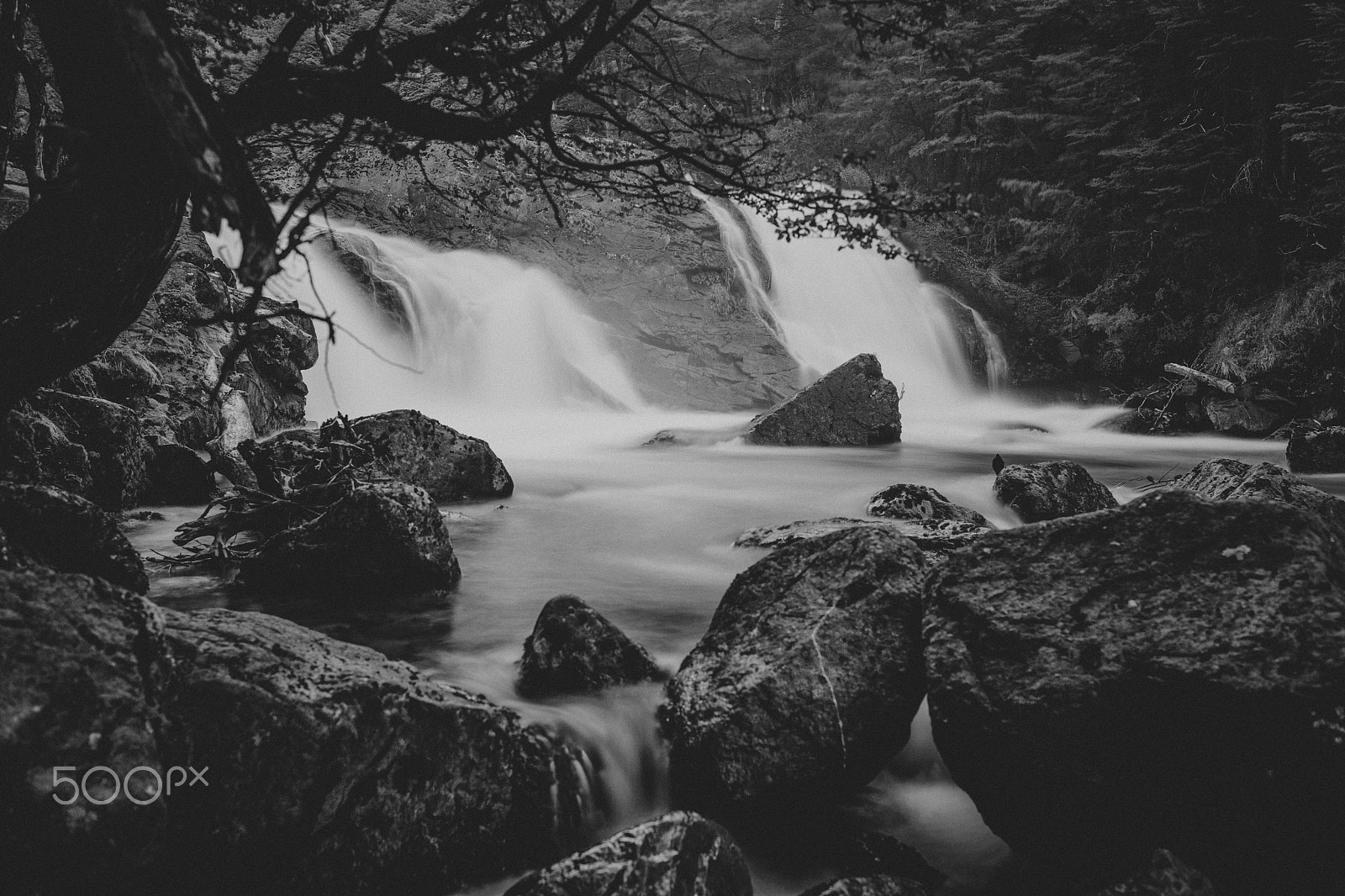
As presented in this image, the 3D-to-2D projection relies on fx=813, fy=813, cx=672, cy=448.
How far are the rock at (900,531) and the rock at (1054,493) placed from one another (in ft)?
5.64

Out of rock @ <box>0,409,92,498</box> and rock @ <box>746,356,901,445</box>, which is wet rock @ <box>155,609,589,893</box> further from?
rock @ <box>746,356,901,445</box>

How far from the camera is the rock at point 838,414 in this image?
543 inches

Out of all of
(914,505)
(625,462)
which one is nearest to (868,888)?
(914,505)

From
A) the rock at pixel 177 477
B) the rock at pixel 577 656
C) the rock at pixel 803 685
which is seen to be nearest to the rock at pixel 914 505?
the rock at pixel 803 685

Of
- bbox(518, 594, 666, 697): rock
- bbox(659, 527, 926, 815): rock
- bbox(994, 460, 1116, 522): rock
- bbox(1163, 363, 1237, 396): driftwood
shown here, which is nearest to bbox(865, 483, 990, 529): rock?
bbox(994, 460, 1116, 522): rock

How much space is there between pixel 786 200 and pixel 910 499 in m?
5.02

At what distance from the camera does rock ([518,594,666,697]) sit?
446 centimetres

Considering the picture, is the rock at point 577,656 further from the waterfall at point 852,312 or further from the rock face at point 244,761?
the waterfall at point 852,312

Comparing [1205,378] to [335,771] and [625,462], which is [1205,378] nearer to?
[625,462]

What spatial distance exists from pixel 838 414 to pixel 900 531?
28.3 feet

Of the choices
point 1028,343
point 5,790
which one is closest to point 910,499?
point 5,790

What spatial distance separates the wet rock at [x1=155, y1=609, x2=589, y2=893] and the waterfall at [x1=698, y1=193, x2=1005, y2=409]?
1656 centimetres

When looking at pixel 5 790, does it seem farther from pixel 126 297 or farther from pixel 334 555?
pixel 334 555

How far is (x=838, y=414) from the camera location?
14.0 meters
